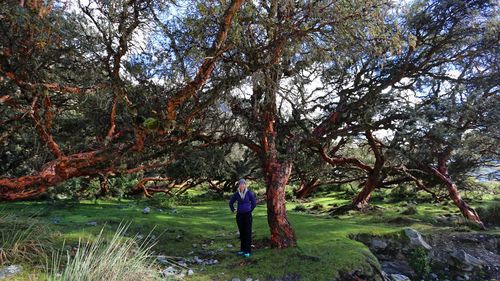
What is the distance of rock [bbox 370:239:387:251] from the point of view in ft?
29.9

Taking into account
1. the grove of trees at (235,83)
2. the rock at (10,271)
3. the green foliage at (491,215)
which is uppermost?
the grove of trees at (235,83)

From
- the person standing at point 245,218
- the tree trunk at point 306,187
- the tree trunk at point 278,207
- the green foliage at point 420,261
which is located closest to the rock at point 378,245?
the green foliage at point 420,261

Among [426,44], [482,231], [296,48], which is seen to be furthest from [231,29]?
[482,231]

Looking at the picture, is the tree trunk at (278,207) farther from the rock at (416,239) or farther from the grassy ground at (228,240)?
the rock at (416,239)

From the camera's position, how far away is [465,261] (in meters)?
8.84

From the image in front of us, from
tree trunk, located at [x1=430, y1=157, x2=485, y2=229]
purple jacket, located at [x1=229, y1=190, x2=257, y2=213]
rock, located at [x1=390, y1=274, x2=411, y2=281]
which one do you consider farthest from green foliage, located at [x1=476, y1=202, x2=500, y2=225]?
purple jacket, located at [x1=229, y1=190, x2=257, y2=213]

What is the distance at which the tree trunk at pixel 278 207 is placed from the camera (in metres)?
7.72

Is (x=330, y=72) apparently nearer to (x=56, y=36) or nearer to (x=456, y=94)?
(x=456, y=94)

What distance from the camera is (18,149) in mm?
12383

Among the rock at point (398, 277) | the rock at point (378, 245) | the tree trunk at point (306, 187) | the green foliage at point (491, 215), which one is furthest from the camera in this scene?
the tree trunk at point (306, 187)

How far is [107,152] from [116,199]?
11102 mm

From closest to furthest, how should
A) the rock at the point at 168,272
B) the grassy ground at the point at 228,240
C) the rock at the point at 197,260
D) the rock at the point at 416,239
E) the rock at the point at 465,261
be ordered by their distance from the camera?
the rock at the point at 168,272 → the grassy ground at the point at 228,240 → the rock at the point at 197,260 → the rock at the point at 465,261 → the rock at the point at 416,239

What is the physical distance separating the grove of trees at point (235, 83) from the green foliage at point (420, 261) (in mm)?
2995

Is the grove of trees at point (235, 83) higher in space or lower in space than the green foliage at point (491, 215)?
higher
